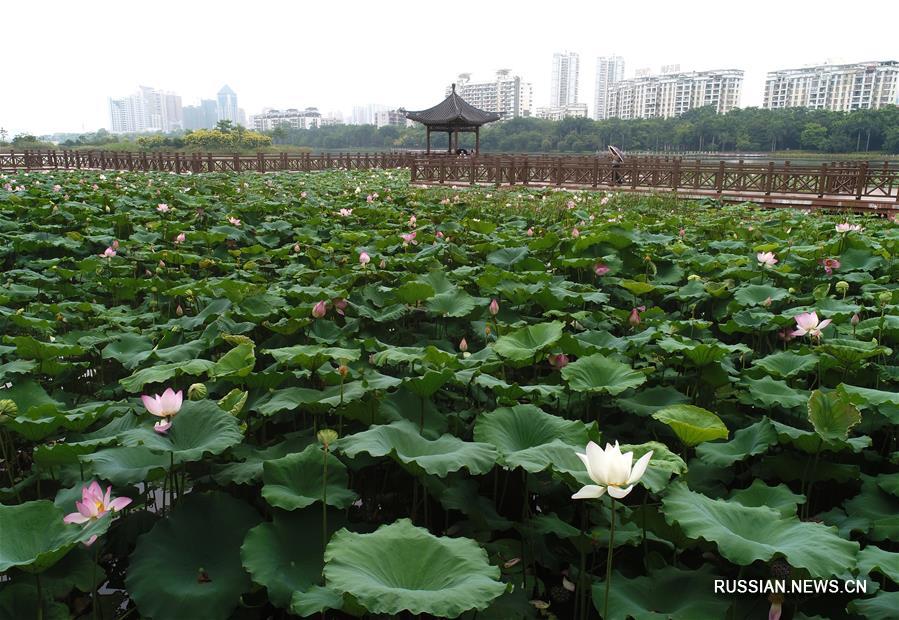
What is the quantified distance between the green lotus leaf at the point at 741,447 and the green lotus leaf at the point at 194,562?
1181 millimetres

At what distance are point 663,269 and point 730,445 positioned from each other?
2.25 metres

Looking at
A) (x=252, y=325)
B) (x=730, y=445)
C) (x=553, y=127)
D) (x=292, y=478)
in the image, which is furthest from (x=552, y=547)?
(x=553, y=127)

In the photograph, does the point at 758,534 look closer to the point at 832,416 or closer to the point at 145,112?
the point at 832,416

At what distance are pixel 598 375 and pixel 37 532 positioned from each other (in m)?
1.49

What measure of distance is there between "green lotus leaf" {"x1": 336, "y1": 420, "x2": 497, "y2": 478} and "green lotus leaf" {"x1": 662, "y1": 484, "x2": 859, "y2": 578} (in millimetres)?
405

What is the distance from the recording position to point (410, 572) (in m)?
1.16

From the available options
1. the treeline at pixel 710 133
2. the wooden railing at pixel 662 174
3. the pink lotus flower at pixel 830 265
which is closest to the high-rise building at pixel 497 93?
the treeline at pixel 710 133

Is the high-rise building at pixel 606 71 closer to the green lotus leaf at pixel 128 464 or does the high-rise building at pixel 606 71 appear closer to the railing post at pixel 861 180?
the railing post at pixel 861 180

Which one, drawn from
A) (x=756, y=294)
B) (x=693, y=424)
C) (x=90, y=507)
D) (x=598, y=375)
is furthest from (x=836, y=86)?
(x=90, y=507)

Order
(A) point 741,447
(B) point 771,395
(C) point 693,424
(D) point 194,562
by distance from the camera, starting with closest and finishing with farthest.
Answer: (D) point 194,562
(C) point 693,424
(A) point 741,447
(B) point 771,395

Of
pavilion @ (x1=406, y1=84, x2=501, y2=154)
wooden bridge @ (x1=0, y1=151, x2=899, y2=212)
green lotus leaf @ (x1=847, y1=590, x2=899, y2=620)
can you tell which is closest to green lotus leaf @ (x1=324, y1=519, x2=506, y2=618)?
green lotus leaf @ (x1=847, y1=590, x2=899, y2=620)

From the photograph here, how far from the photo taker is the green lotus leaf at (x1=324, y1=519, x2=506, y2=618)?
1.00 m

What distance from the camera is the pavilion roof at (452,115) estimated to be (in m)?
25.3

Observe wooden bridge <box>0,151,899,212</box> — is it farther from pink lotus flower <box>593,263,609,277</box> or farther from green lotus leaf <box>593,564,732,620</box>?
green lotus leaf <box>593,564,732,620</box>
